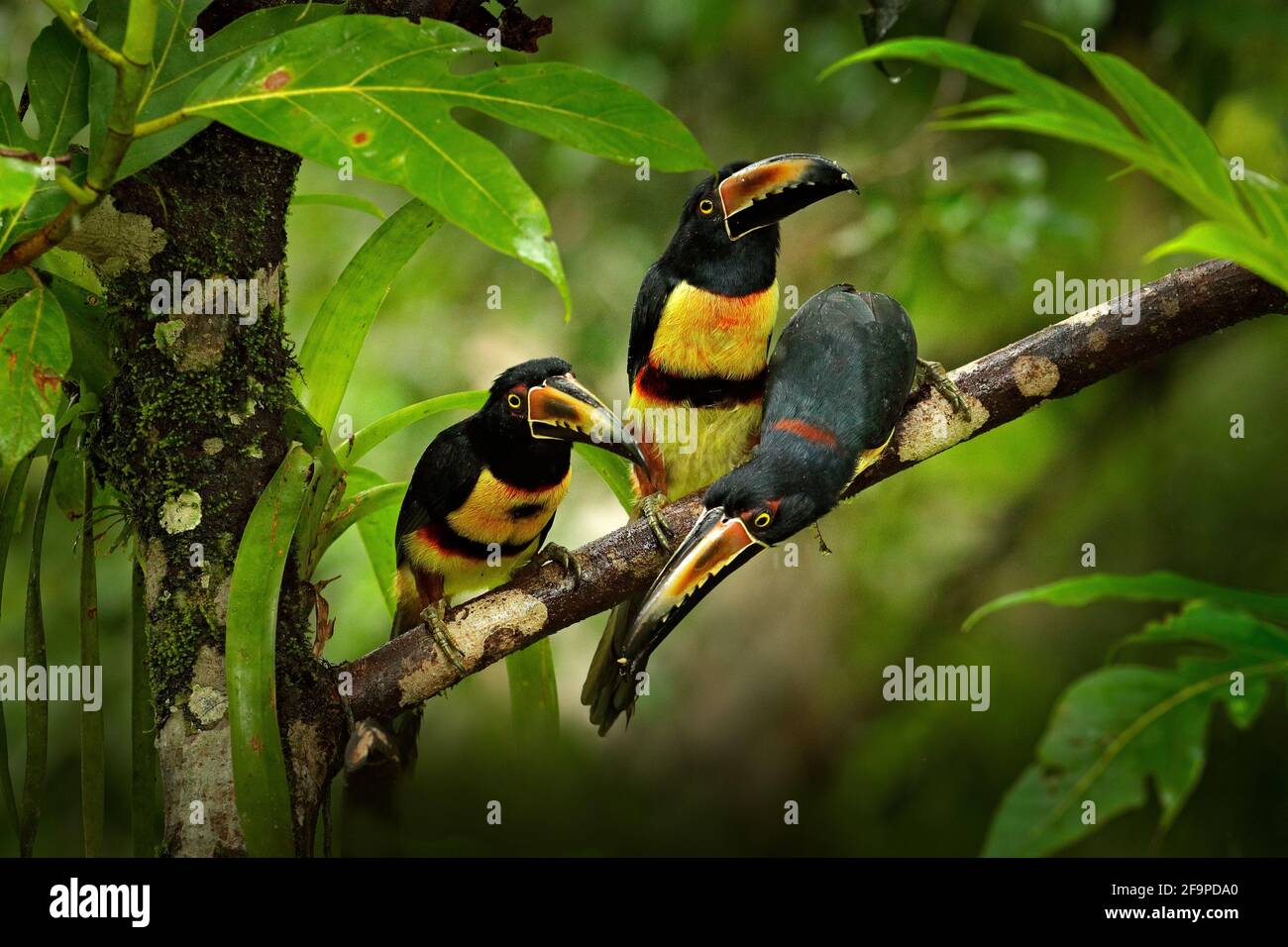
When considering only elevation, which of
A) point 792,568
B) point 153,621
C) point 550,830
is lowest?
point 550,830

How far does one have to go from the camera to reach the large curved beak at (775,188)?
149 cm

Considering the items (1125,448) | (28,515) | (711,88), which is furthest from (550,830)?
(711,88)

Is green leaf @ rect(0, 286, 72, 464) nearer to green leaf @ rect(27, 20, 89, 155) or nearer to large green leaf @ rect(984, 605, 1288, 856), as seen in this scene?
green leaf @ rect(27, 20, 89, 155)

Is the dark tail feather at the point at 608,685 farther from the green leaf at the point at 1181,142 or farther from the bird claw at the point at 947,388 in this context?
the green leaf at the point at 1181,142

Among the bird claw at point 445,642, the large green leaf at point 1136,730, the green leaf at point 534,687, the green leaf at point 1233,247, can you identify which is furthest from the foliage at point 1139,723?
the green leaf at point 534,687

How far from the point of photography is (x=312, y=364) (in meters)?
1.54

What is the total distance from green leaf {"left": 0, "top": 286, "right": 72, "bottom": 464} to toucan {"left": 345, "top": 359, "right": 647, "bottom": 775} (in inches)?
22.4

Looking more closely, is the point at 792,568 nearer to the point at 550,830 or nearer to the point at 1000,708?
the point at 1000,708

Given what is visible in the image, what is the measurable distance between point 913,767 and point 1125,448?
3.40 feet

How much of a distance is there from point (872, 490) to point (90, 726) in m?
2.39

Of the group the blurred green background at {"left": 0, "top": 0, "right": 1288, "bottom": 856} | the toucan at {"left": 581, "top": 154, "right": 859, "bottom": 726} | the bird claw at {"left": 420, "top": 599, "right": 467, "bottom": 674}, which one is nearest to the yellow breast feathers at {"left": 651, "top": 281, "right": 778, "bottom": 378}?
the toucan at {"left": 581, "top": 154, "right": 859, "bottom": 726}

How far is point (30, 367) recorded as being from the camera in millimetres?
1219

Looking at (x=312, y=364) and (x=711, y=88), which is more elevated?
(x=711, y=88)

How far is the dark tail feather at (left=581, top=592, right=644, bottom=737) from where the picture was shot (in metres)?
1.70
